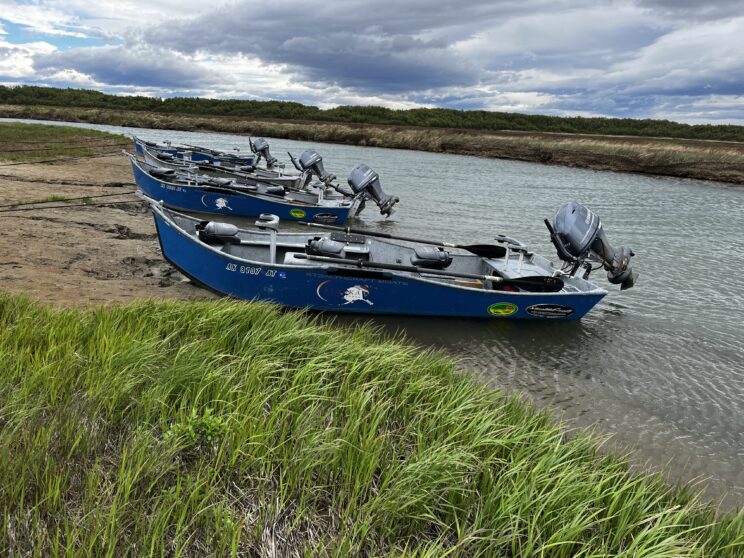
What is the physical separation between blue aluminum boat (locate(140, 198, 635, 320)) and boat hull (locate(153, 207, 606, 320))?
18 mm

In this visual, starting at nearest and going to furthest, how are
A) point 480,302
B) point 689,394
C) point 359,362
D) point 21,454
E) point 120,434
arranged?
1. point 21,454
2. point 120,434
3. point 359,362
4. point 689,394
5. point 480,302

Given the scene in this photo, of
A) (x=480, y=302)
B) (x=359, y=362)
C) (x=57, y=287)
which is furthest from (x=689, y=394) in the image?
(x=57, y=287)

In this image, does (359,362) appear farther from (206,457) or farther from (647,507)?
(647,507)

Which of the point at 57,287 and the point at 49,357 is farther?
the point at 57,287

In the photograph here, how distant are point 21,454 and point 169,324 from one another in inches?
105

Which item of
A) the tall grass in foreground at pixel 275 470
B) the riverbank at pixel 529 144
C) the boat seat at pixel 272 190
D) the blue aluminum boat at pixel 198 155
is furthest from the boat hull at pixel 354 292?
the riverbank at pixel 529 144


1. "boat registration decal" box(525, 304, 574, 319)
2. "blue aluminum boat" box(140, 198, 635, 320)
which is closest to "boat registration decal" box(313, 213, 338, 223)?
"blue aluminum boat" box(140, 198, 635, 320)

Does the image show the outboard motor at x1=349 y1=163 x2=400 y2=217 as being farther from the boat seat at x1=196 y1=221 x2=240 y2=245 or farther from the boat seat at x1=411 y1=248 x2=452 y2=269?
the boat seat at x1=196 y1=221 x2=240 y2=245

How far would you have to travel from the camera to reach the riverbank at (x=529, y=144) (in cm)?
4238

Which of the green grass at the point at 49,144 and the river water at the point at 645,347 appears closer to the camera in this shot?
the river water at the point at 645,347

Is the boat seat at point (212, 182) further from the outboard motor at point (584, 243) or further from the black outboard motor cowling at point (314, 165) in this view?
the outboard motor at point (584, 243)

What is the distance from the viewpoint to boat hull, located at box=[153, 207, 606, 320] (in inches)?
345

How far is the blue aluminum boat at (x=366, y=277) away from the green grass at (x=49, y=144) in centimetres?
1713

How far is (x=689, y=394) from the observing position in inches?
297
